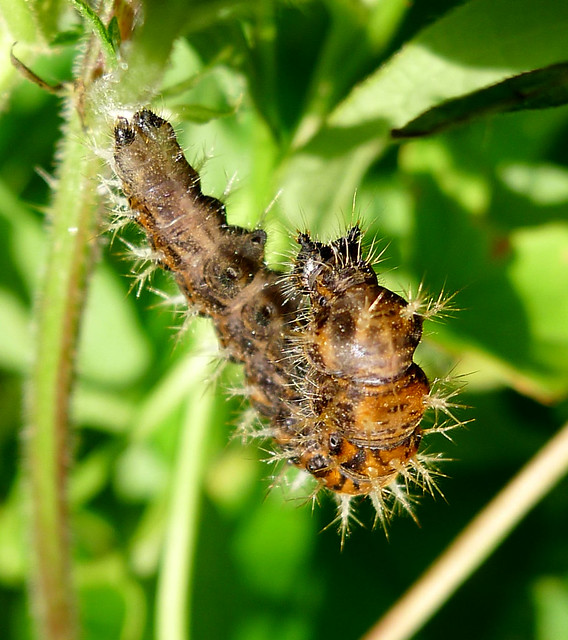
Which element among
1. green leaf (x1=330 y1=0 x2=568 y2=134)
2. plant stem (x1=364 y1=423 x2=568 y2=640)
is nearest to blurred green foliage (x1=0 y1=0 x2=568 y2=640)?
green leaf (x1=330 y1=0 x2=568 y2=134)

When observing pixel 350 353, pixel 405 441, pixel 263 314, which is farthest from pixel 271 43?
pixel 405 441

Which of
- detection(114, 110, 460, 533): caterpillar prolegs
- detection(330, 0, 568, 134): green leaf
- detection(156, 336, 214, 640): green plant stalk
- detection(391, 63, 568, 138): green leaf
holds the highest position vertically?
detection(330, 0, 568, 134): green leaf

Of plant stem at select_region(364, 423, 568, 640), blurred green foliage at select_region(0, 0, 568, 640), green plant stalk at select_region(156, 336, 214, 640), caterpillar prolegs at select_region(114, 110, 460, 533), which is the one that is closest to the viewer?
caterpillar prolegs at select_region(114, 110, 460, 533)

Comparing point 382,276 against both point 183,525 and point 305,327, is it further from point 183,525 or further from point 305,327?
point 183,525

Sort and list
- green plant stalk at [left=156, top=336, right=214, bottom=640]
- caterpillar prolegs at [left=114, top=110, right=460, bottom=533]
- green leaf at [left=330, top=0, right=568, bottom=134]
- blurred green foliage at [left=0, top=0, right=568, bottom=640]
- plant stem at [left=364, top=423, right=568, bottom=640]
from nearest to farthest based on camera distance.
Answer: caterpillar prolegs at [left=114, top=110, right=460, bottom=533]
green leaf at [left=330, top=0, right=568, bottom=134]
blurred green foliage at [left=0, top=0, right=568, bottom=640]
plant stem at [left=364, top=423, right=568, bottom=640]
green plant stalk at [left=156, top=336, right=214, bottom=640]

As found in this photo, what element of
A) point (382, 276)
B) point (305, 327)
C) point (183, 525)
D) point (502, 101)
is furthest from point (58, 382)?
point (502, 101)

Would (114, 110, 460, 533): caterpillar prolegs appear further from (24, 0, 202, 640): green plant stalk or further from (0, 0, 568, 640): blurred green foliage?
(0, 0, 568, 640): blurred green foliage

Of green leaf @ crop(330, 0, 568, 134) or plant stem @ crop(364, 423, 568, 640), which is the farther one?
plant stem @ crop(364, 423, 568, 640)

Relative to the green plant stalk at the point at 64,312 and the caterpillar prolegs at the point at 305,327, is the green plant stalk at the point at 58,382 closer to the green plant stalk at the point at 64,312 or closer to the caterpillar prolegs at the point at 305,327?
the green plant stalk at the point at 64,312

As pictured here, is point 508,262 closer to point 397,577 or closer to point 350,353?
point 350,353
